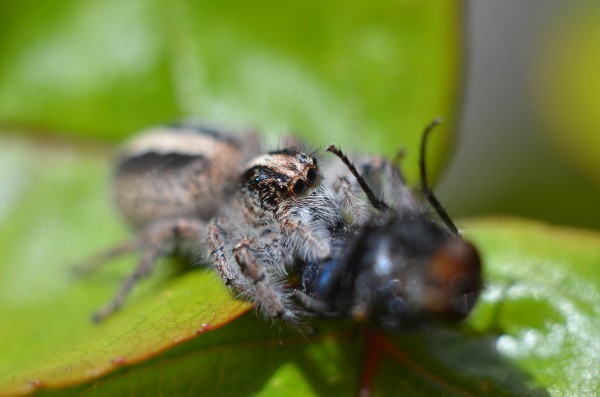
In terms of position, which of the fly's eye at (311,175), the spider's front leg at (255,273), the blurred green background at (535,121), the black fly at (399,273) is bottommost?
the blurred green background at (535,121)

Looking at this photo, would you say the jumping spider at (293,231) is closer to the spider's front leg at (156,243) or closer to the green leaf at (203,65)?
the spider's front leg at (156,243)

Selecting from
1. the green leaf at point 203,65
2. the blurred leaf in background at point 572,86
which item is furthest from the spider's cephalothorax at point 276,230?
the blurred leaf in background at point 572,86

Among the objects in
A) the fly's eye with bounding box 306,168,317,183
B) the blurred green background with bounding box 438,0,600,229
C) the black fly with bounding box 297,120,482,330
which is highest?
the fly's eye with bounding box 306,168,317,183

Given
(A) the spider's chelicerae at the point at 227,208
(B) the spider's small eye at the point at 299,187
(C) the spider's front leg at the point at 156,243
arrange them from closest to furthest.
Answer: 1. (A) the spider's chelicerae at the point at 227,208
2. (B) the spider's small eye at the point at 299,187
3. (C) the spider's front leg at the point at 156,243

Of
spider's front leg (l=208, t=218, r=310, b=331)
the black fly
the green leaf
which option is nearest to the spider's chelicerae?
spider's front leg (l=208, t=218, r=310, b=331)

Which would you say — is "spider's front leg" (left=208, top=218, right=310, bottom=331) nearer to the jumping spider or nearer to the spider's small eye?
the jumping spider

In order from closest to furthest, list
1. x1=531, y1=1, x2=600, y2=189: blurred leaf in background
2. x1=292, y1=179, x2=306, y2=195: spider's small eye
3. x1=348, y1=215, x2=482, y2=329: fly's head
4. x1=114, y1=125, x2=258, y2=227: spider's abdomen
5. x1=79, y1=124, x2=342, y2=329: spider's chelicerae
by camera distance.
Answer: x1=348, y1=215, x2=482, y2=329: fly's head < x1=79, y1=124, x2=342, y2=329: spider's chelicerae < x1=292, y1=179, x2=306, y2=195: spider's small eye < x1=114, y1=125, x2=258, y2=227: spider's abdomen < x1=531, y1=1, x2=600, y2=189: blurred leaf in background

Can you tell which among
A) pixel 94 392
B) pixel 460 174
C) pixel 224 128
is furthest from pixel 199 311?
pixel 460 174

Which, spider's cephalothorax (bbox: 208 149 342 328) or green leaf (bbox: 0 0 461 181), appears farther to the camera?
green leaf (bbox: 0 0 461 181)
